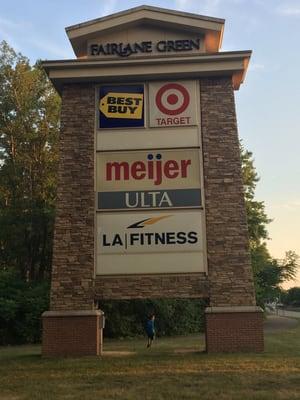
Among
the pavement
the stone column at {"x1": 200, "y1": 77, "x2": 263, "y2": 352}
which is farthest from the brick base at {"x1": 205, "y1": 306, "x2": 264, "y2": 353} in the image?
the pavement

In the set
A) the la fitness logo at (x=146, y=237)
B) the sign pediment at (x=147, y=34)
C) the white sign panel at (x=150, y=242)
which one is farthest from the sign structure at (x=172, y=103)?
the la fitness logo at (x=146, y=237)

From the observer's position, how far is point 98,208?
17.8 m

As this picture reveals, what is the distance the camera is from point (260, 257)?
39.1 metres

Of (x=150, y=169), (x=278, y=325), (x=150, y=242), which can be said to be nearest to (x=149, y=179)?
(x=150, y=169)

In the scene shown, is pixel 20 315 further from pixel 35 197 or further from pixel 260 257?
pixel 260 257

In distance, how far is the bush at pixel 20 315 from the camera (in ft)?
86.2

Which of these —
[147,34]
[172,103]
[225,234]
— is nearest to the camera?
[225,234]

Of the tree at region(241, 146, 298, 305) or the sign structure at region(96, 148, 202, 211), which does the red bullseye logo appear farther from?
the tree at region(241, 146, 298, 305)

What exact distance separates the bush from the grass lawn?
10193mm

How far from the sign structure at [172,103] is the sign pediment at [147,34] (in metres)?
1.21

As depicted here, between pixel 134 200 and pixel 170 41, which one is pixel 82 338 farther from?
pixel 170 41

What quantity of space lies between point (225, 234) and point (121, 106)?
226 inches

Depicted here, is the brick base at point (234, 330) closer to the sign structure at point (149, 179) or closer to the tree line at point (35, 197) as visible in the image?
the sign structure at point (149, 179)

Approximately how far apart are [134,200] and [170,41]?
6.08 metres
